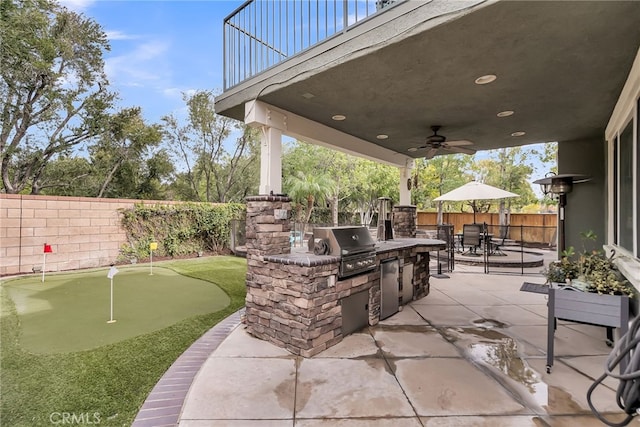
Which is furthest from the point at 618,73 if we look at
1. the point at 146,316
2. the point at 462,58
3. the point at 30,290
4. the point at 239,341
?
the point at 30,290

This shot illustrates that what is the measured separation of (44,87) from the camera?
31.2 ft

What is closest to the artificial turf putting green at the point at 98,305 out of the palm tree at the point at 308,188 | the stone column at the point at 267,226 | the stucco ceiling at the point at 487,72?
the stone column at the point at 267,226

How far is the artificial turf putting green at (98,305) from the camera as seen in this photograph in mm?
3470

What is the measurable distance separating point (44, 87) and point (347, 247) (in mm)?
11388

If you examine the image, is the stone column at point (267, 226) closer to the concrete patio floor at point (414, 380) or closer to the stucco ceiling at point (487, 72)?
the concrete patio floor at point (414, 380)

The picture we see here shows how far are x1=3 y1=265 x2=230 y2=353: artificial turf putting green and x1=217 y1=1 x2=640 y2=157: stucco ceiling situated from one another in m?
2.98

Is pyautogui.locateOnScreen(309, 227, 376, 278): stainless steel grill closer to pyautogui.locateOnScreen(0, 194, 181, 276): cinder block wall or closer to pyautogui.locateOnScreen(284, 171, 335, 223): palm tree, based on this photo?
pyautogui.locateOnScreen(0, 194, 181, 276): cinder block wall

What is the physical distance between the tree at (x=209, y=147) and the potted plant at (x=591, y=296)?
1280 centimetres

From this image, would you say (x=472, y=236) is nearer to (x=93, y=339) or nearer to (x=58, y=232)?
(x=93, y=339)

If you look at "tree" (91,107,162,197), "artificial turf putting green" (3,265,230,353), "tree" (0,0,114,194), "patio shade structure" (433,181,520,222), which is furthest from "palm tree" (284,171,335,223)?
"artificial turf putting green" (3,265,230,353)

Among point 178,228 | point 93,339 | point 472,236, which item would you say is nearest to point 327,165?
point 178,228

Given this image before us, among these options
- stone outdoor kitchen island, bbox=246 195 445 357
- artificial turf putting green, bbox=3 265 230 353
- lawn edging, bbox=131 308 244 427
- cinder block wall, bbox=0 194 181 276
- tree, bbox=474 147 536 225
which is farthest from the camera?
tree, bbox=474 147 536 225

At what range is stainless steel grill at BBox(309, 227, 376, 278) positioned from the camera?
353 cm

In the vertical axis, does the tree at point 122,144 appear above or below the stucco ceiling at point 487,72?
above
